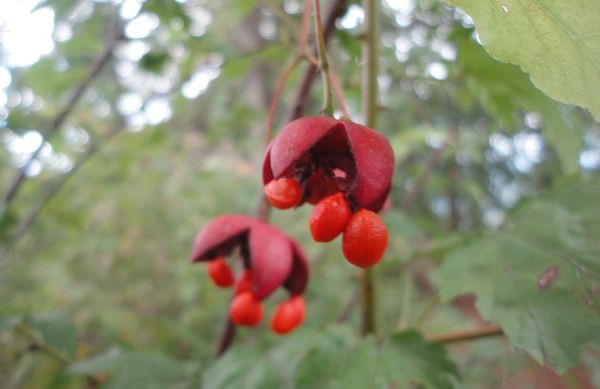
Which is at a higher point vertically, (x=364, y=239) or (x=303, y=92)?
(x=364, y=239)

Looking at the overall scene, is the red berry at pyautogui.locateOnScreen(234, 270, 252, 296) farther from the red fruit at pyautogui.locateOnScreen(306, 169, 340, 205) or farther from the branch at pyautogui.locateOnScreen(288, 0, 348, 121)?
the branch at pyautogui.locateOnScreen(288, 0, 348, 121)

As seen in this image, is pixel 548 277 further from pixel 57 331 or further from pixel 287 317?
pixel 57 331

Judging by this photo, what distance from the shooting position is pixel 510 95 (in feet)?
4.18

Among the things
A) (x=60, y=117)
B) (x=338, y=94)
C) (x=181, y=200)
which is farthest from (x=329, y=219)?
(x=181, y=200)

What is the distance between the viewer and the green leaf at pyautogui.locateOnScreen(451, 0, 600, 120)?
0.53 m

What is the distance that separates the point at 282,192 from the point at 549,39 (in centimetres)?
35

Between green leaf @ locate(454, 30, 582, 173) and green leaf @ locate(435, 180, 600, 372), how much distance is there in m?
0.09

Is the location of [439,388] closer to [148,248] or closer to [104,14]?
[104,14]

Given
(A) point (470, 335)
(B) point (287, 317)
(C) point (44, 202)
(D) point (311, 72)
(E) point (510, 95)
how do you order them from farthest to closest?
(C) point (44, 202), (E) point (510, 95), (D) point (311, 72), (A) point (470, 335), (B) point (287, 317)

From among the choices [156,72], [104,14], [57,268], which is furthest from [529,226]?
[57,268]

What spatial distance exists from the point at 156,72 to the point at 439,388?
1296mm

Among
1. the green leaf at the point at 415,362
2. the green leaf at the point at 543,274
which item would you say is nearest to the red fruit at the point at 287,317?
the green leaf at the point at 415,362

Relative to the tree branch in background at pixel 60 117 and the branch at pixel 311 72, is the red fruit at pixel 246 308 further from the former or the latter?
the tree branch in background at pixel 60 117

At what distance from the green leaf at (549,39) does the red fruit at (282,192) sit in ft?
0.93
